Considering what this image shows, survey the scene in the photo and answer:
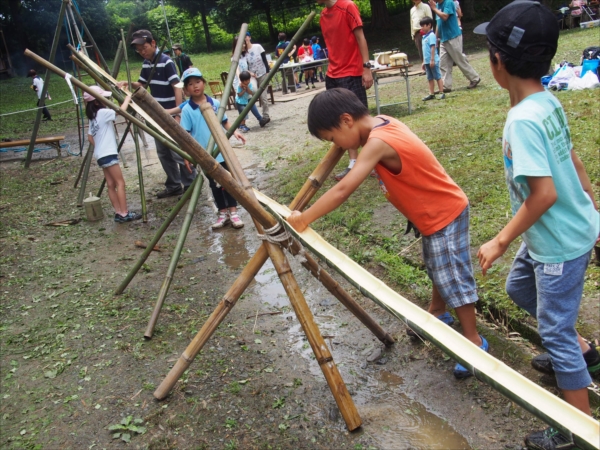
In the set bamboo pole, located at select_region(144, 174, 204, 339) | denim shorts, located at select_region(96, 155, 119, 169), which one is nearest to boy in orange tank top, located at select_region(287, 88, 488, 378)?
bamboo pole, located at select_region(144, 174, 204, 339)

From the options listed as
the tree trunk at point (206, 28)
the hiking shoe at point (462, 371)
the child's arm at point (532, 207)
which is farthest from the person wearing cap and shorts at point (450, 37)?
the tree trunk at point (206, 28)

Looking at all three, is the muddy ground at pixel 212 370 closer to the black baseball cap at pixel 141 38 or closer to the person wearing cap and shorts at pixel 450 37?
the black baseball cap at pixel 141 38

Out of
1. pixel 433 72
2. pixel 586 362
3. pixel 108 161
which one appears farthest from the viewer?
pixel 433 72

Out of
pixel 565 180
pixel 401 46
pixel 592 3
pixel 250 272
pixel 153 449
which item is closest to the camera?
pixel 565 180

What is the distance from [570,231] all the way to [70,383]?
303cm

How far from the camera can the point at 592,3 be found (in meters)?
19.3

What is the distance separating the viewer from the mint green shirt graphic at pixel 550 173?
1965 millimetres

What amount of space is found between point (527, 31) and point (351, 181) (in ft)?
3.06

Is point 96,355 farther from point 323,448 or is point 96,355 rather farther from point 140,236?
point 140,236

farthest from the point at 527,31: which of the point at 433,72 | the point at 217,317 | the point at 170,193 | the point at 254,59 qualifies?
the point at 254,59

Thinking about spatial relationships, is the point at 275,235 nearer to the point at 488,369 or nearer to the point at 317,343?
the point at 317,343

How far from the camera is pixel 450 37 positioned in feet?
32.7

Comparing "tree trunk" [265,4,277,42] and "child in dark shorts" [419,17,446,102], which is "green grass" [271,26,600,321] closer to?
"child in dark shorts" [419,17,446,102]

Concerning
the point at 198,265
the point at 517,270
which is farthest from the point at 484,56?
the point at 517,270
